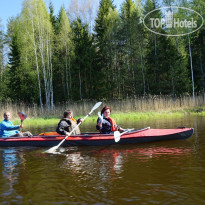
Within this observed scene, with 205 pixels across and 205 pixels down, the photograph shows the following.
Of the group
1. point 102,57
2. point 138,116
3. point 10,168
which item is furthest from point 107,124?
point 102,57

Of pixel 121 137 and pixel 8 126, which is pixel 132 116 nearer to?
pixel 121 137

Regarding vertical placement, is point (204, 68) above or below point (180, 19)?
below

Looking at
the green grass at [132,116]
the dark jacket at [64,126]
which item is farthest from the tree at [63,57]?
the dark jacket at [64,126]

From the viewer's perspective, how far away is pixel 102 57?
77.0ft

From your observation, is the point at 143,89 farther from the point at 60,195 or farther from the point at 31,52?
the point at 60,195

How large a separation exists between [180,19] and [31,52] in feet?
40.9

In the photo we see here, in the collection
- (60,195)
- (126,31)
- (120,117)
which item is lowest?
(60,195)

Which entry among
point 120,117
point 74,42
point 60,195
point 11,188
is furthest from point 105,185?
point 74,42

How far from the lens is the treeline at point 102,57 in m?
20.9

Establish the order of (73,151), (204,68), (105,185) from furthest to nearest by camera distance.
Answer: (204,68)
(73,151)
(105,185)

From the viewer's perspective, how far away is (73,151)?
21.8 feet
